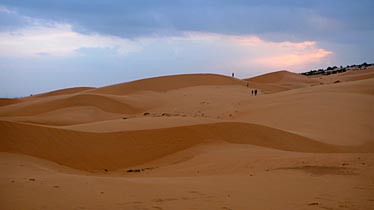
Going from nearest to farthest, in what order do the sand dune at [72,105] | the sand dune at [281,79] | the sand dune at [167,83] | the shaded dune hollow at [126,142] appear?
the shaded dune hollow at [126,142]
the sand dune at [72,105]
the sand dune at [167,83]
the sand dune at [281,79]

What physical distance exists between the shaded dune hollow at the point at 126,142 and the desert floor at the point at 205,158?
31 millimetres

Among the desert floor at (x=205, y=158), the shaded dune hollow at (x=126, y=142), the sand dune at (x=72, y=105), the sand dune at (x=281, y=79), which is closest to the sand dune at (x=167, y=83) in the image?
the sand dune at (x=281, y=79)

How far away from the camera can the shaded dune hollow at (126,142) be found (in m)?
12.6

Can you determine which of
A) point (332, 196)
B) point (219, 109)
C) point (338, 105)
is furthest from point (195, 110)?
point (332, 196)

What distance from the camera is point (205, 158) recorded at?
1169 cm

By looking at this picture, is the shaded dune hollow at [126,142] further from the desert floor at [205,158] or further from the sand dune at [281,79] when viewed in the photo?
the sand dune at [281,79]

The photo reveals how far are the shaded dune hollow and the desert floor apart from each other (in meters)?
0.03

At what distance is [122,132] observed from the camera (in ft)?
46.9

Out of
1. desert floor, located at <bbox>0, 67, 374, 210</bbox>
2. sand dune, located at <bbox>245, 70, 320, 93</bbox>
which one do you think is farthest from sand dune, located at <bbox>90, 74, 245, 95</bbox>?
desert floor, located at <bbox>0, 67, 374, 210</bbox>

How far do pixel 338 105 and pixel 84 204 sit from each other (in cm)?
1960

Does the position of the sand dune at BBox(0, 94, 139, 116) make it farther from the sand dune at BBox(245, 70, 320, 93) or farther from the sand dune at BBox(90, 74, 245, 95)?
the sand dune at BBox(245, 70, 320, 93)

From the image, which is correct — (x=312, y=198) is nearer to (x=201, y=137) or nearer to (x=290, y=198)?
(x=290, y=198)

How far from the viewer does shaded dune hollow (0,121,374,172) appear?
12.6 meters

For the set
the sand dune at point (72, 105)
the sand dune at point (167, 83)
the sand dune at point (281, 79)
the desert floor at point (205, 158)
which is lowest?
the desert floor at point (205, 158)
